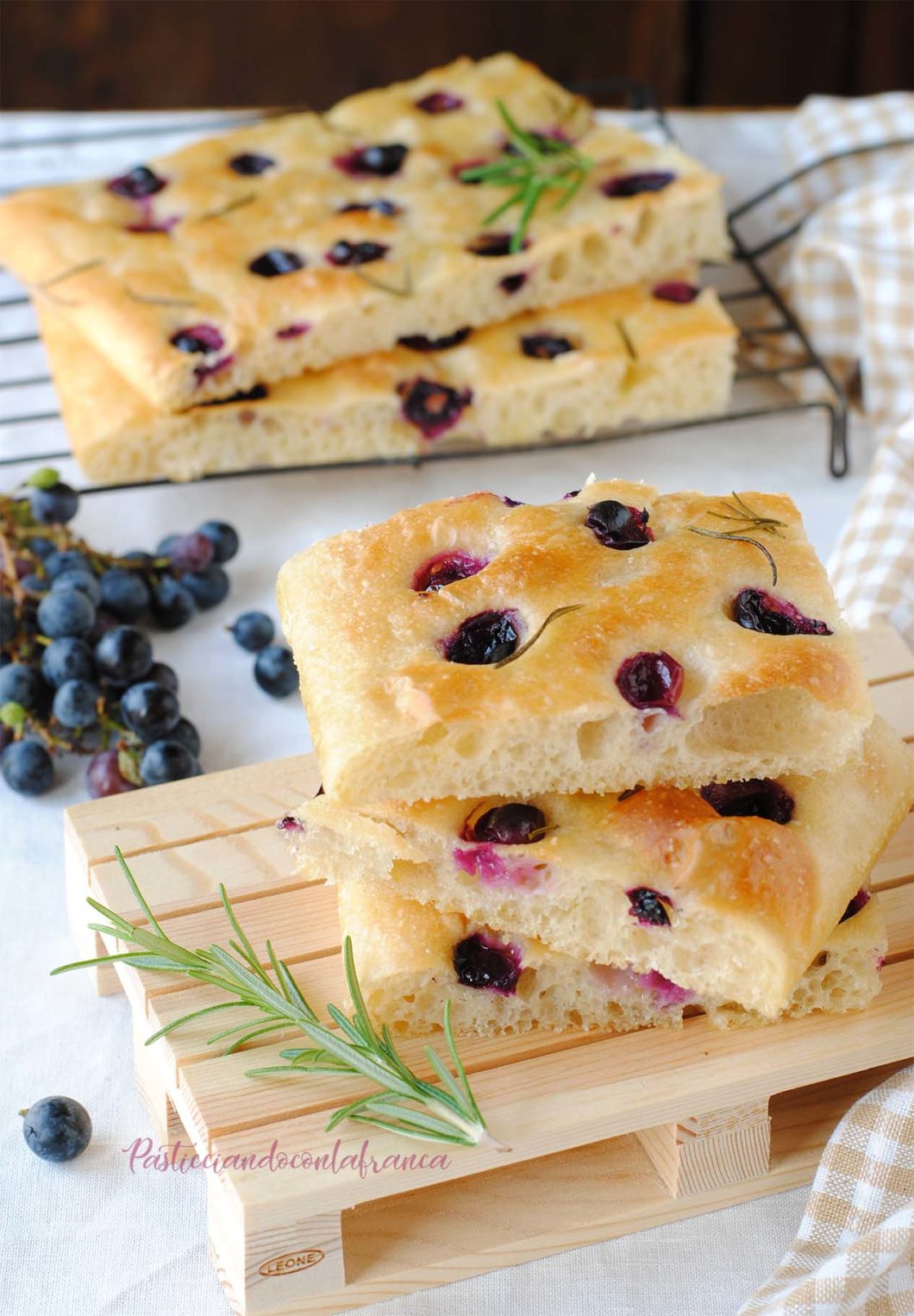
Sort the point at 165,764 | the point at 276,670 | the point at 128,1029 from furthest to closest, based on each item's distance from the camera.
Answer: the point at 276,670, the point at 165,764, the point at 128,1029

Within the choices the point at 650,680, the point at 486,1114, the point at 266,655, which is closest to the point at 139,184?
the point at 266,655

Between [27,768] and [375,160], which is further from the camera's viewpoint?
[375,160]

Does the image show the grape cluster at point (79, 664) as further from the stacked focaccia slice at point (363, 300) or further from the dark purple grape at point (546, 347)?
the dark purple grape at point (546, 347)

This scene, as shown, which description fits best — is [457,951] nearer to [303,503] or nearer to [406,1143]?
[406,1143]

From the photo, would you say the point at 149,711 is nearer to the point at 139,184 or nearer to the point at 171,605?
the point at 171,605

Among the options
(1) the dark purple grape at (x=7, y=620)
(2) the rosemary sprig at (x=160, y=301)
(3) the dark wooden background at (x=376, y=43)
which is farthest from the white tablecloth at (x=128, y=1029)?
(3) the dark wooden background at (x=376, y=43)
